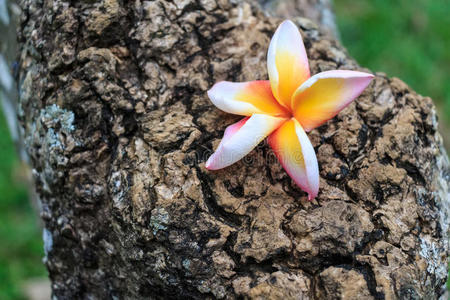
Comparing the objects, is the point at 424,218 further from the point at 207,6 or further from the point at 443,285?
the point at 207,6

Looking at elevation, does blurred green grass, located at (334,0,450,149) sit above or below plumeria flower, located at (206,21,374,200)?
below

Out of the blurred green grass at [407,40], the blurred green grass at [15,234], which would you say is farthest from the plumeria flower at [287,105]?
the blurred green grass at [407,40]

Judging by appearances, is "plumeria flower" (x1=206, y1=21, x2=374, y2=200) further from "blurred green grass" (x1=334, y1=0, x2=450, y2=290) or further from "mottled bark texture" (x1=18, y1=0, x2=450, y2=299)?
"blurred green grass" (x1=334, y1=0, x2=450, y2=290)

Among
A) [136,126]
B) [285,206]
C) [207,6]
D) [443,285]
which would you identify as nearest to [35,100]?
[136,126]

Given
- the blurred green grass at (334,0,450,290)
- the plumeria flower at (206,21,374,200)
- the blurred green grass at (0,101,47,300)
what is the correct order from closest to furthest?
the plumeria flower at (206,21,374,200) → the blurred green grass at (0,101,47,300) → the blurred green grass at (334,0,450,290)

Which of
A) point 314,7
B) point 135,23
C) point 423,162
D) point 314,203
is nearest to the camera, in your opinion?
point 314,203

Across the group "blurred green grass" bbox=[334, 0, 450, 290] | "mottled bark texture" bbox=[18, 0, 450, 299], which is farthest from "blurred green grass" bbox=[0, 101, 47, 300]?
"blurred green grass" bbox=[334, 0, 450, 290]
